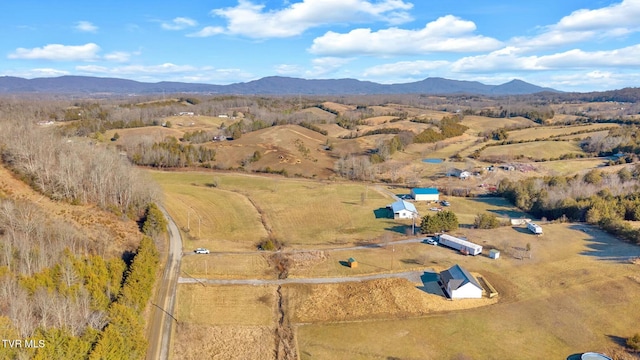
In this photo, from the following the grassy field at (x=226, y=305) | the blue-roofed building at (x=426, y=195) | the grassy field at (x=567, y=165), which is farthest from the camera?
the grassy field at (x=567, y=165)

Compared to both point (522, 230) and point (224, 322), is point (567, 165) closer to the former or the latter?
point (522, 230)

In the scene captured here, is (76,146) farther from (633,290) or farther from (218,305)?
(633,290)

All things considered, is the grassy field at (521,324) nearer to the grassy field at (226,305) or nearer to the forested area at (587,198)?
the grassy field at (226,305)

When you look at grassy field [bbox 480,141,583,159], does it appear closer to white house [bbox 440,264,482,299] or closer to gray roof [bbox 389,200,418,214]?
gray roof [bbox 389,200,418,214]

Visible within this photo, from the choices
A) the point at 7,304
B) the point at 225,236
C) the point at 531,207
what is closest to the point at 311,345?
the point at 7,304

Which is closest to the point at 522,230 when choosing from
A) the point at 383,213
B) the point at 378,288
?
the point at 383,213

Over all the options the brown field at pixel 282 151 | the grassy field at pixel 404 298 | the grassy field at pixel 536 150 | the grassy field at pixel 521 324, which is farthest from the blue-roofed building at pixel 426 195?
the grassy field at pixel 536 150
